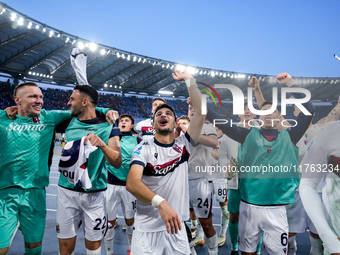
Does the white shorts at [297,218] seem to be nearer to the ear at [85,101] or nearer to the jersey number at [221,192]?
the jersey number at [221,192]

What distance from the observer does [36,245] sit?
2.73m

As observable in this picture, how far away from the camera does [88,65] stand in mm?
25891

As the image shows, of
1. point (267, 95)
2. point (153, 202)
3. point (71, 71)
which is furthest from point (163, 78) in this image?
point (153, 202)

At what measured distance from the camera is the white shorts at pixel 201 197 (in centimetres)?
399

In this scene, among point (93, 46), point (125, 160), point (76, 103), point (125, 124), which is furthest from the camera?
point (93, 46)

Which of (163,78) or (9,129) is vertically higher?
(163,78)

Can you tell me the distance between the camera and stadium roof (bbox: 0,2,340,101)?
19.0 metres

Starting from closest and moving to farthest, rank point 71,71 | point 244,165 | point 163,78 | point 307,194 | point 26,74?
point 307,194 → point 244,165 → point 26,74 → point 71,71 → point 163,78

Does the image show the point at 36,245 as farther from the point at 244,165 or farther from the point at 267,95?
the point at 267,95

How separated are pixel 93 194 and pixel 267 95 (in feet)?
114

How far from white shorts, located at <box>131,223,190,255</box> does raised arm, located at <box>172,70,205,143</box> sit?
974 mm

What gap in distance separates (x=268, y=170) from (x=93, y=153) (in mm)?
2063

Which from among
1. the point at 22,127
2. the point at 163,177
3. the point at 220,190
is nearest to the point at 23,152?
the point at 22,127

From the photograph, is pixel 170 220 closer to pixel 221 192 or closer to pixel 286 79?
pixel 286 79
